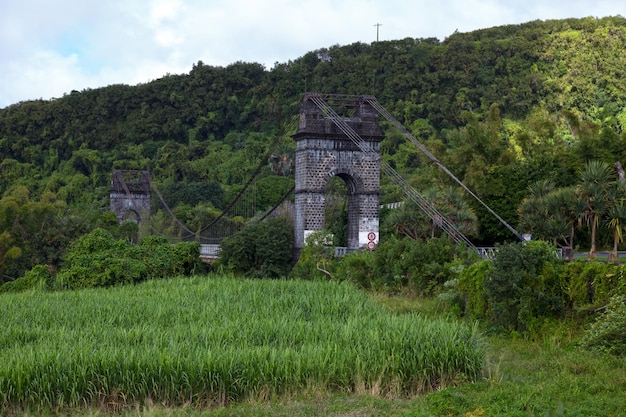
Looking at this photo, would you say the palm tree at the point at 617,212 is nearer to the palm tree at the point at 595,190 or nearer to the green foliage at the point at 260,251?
the palm tree at the point at 595,190

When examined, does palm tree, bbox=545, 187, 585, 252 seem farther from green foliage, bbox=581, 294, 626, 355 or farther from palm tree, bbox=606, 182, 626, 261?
green foliage, bbox=581, 294, 626, 355

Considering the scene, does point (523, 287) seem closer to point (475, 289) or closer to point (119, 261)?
point (475, 289)

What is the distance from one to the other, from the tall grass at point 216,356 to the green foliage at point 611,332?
83.3 inches

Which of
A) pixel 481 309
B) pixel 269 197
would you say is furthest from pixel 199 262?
pixel 269 197

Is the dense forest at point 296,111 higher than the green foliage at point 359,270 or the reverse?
higher

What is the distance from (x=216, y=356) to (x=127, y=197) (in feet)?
191

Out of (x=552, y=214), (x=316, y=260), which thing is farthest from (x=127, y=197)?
(x=552, y=214)

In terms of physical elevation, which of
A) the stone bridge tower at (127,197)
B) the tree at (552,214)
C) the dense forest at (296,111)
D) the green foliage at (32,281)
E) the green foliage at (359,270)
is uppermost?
the dense forest at (296,111)

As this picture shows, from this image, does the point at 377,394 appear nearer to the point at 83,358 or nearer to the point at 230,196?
the point at 83,358

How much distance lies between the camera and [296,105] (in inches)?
2985

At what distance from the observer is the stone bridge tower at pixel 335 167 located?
3203 centimetres

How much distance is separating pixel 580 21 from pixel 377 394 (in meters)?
80.6

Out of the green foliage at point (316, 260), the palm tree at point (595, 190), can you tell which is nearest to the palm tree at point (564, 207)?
the palm tree at point (595, 190)

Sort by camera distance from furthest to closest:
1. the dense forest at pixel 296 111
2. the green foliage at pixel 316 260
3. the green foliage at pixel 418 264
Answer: the dense forest at pixel 296 111
the green foliage at pixel 316 260
the green foliage at pixel 418 264
